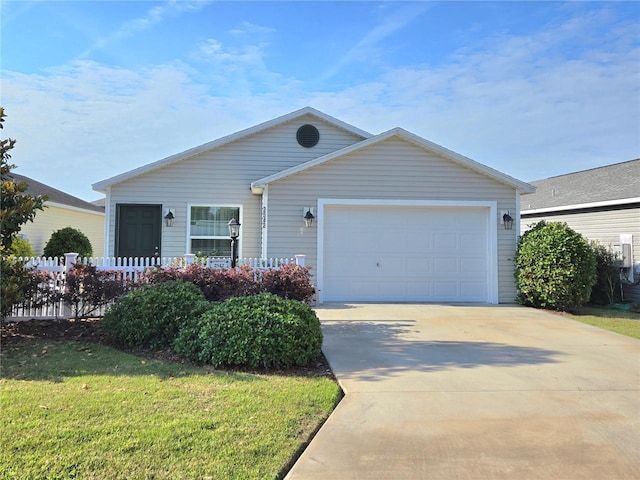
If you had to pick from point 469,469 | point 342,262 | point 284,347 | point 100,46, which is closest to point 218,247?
point 342,262

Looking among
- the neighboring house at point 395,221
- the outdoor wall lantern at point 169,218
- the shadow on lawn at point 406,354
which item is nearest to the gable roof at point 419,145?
the neighboring house at point 395,221

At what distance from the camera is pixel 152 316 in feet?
19.4

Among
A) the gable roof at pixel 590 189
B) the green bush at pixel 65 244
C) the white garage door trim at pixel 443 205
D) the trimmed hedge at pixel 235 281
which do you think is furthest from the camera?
the green bush at pixel 65 244

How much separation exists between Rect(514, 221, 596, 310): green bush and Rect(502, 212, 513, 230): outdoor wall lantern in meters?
0.80

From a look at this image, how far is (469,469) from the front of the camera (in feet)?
9.17

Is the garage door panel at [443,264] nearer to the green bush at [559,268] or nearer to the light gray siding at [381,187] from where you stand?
the light gray siding at [381,187]

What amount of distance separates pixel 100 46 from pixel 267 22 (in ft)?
11.8

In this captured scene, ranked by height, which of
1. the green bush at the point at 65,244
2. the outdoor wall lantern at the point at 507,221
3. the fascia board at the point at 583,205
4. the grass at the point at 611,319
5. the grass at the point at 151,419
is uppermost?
the fascia board at the point at 583,205

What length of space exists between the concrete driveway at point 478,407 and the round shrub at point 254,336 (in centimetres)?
59

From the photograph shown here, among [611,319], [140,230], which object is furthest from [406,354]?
[140,230]

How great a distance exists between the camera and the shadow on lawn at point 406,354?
5.15 metres

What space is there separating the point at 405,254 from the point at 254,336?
6635 millimetres

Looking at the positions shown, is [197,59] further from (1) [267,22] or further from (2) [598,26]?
(2) [598,26]

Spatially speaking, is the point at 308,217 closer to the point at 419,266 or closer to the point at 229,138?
the point at 419,266
